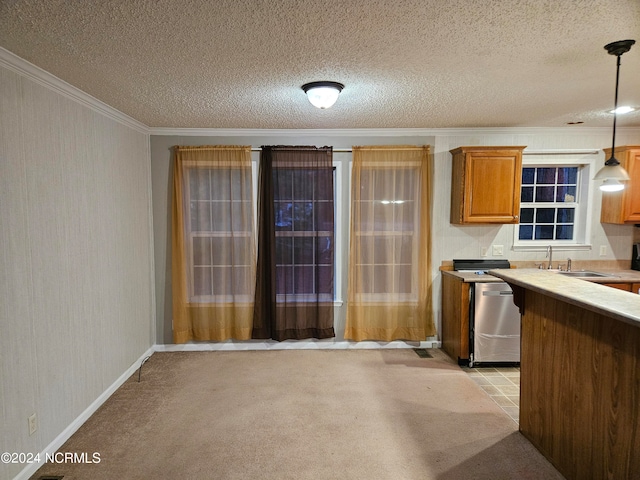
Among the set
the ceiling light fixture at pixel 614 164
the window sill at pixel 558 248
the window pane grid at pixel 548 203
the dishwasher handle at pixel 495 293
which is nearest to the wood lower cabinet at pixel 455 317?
the dishwasher handle at pixel 495 293

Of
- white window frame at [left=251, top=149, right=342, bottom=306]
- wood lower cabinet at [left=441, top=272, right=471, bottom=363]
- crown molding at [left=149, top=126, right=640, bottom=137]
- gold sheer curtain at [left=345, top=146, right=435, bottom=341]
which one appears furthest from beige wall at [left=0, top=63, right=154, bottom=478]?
wood lower cabinet at [left=441, top=272, right=471, bottom=363]

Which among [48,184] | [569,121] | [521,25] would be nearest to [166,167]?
[48,184]

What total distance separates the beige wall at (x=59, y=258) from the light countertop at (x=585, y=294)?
118 inches

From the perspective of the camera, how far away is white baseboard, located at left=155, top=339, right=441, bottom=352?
443 cm

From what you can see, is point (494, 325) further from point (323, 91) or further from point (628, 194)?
point (323, 91)

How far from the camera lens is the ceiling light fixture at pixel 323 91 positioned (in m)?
2.70

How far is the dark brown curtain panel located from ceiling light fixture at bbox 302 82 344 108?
1.42 metres

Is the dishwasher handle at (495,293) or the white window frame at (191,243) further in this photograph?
the white window frame at (191,243)

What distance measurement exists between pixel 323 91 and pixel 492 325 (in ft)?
9.17

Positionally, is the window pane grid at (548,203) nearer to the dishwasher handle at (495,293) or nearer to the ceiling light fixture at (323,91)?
the dishwasher handle at (495,293)

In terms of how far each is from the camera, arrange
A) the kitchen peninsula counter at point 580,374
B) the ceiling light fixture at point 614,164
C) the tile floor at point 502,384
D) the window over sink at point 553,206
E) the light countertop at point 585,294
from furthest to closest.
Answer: the window over sink at point 553,206
the tile floor at point 502,384
the ceiling light fixture at point 614,164
the kitchen peninsula counter at point 580,374
the light countertop at point 585,294

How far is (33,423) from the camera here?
232 centimetres

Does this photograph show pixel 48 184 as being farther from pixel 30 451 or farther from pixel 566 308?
pixel 566 308

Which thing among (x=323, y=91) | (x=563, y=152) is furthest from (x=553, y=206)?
(x=323, y=91)
